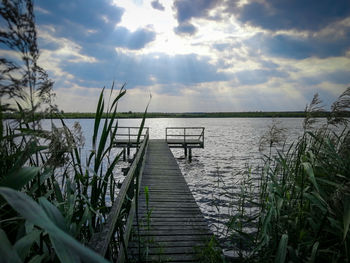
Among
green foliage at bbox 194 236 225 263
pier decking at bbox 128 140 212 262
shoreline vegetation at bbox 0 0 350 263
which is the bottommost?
pier decking at bbox 128 140 212 262

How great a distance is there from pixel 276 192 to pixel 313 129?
1112mm

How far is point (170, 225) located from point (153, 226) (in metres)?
0.32

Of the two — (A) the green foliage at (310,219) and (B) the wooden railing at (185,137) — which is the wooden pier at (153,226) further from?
(B) the wooden railing at (185,137)

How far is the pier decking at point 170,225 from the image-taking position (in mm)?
3164

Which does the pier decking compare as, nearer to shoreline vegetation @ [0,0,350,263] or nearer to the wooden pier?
the wooden pier

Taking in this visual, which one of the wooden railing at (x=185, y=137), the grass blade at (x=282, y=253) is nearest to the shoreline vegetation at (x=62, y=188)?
the grass blade at (x=282, y=253)

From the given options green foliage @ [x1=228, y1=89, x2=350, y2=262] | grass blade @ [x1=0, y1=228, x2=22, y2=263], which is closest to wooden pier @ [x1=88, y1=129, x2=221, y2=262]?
grass blade @ [x1=0, y1=228, x2=22, y2=263]

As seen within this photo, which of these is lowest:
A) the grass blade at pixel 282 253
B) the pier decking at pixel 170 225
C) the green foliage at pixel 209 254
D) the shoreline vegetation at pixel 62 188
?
the pier decking at pixel 170 225

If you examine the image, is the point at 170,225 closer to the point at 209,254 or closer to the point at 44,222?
the point at 209,254

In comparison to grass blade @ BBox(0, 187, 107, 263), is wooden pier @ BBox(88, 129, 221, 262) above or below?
below

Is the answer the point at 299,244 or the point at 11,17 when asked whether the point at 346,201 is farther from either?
the point at 11,17

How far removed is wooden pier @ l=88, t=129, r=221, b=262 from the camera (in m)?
1.87

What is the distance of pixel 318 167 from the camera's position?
8.48 feet

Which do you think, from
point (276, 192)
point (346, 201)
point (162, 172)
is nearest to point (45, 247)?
point (346, 201)
